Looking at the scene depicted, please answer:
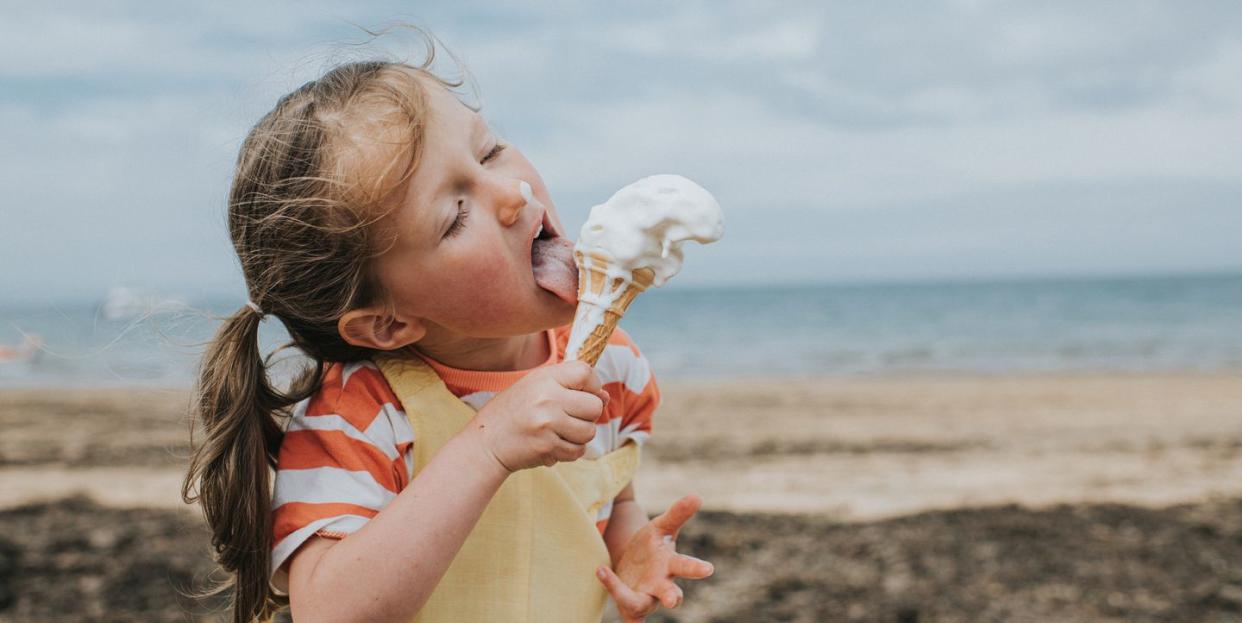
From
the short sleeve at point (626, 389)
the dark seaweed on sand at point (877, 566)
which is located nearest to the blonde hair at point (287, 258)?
the short sleeve at point (626, 389)

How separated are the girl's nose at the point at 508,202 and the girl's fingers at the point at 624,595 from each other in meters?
0.79

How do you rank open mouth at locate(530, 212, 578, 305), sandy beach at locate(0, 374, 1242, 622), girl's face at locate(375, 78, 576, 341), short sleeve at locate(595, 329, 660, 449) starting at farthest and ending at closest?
1. sandy beach at locate(0, 374, 1242, 622)
2. short sleeve at locate(595, 329, 660, 449)
3. open mouth at locate(530, 212, 578, 305)
4. girl's face at locate(375, 78, 576, 341)

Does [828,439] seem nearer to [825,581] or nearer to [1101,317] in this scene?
[825,581]

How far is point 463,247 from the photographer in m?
1.81

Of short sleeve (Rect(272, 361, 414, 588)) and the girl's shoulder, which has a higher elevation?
the girl's shoulder

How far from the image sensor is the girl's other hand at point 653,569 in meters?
2.12

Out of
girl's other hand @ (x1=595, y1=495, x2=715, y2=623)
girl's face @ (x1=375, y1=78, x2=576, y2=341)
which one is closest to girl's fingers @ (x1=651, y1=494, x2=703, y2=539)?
girl's other hand @ (x1=595, y1=495, x2=715, y2=623)

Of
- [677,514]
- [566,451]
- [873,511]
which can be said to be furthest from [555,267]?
[873,511]

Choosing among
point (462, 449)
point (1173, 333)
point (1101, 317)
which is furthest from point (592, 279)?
point (1101, 317)

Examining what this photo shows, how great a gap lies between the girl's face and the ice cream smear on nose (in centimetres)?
8

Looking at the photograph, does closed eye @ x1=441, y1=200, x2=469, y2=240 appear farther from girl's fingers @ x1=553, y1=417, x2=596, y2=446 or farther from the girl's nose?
girl's fingers @ x1=553, y1=417, x2=596, y2=446

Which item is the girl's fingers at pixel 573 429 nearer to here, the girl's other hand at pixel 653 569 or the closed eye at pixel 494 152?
the girl's other hand at pixel 653 569

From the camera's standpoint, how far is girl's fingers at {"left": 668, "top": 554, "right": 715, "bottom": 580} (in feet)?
6.74

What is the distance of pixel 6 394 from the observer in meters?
19.2
